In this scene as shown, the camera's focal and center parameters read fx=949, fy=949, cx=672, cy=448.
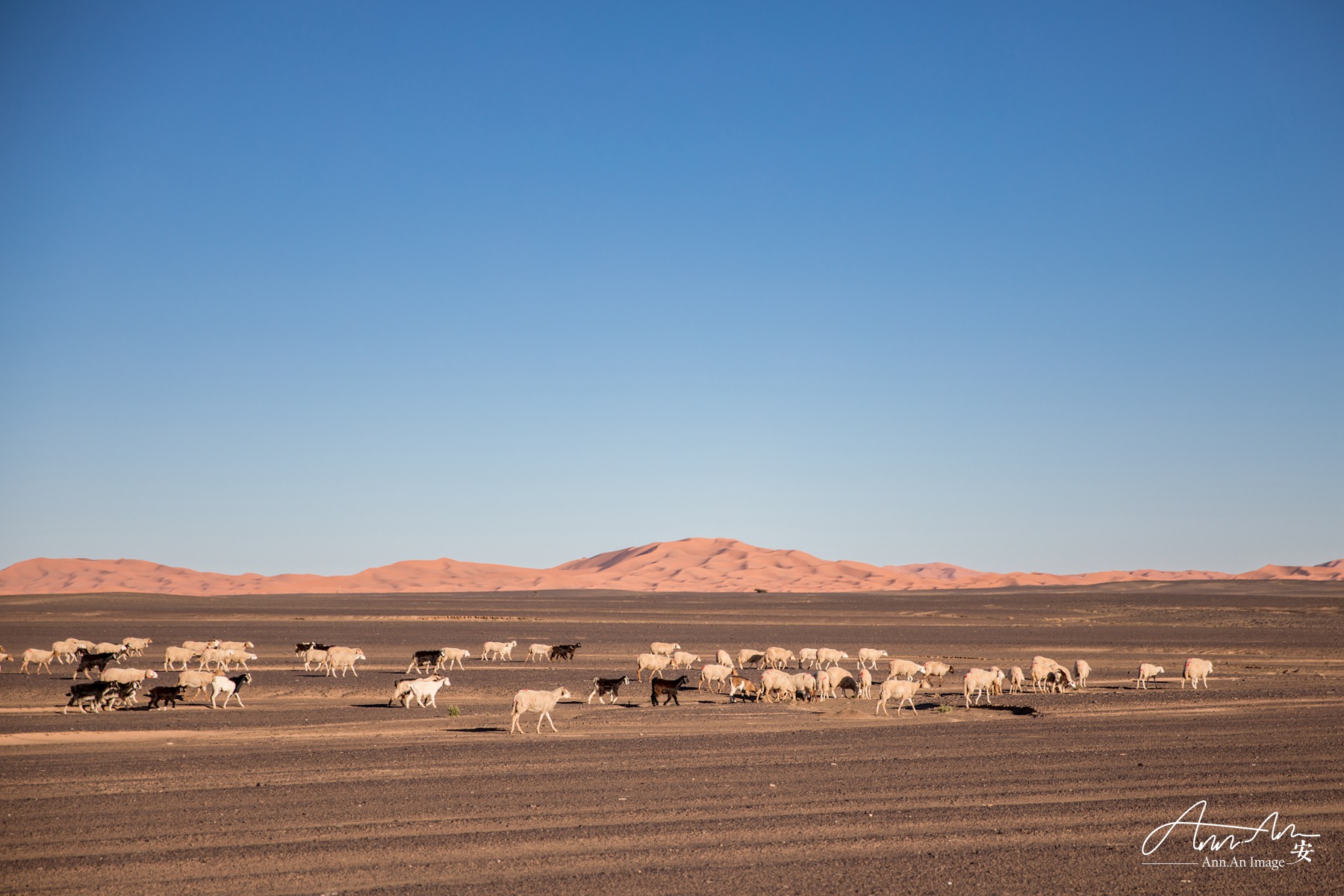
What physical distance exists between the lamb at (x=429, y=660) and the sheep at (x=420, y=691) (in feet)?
19.6

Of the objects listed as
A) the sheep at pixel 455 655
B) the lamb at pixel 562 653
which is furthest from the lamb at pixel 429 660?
the lamb at pixel 562 653

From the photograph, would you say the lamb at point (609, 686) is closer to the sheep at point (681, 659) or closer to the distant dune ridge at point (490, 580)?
the sheep at point (681, 659)

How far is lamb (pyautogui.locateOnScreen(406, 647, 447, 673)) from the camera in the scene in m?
30.1

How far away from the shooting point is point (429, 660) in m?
30.3

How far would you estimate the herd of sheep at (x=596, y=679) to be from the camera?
22.5m

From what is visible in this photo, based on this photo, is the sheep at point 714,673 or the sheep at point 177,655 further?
the sheep at point 177,655

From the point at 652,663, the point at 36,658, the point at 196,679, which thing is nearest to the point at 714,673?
→ the point at 652,663

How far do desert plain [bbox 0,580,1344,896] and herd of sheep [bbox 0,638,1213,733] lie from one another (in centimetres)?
61

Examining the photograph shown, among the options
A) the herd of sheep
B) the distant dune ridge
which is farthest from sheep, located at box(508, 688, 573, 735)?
the distant dune ridge

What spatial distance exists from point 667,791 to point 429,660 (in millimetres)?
18674

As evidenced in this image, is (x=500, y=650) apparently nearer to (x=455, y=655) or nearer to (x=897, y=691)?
(x=455, y=655)

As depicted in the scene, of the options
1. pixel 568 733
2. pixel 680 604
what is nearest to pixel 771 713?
pixel 568 733

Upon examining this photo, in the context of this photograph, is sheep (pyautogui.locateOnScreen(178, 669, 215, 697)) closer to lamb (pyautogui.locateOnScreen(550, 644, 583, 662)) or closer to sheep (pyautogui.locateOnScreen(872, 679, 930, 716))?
lamb (pyautogui.locateOnScreen(550, 644, 583, 662))

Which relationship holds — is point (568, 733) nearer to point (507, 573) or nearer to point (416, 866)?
point (416, 866)
